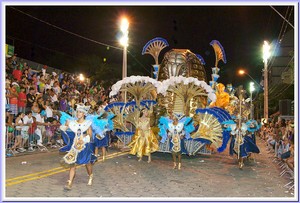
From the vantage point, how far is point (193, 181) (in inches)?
339

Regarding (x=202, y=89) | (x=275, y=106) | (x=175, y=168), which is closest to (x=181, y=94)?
(x=202, y=89)

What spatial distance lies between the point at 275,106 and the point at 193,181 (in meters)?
33.1

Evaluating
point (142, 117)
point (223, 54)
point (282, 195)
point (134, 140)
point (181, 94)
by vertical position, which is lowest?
point (282, 195)

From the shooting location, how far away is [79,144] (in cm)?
742

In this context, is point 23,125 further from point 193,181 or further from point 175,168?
point 193,181

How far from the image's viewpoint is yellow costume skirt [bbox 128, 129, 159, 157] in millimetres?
11773

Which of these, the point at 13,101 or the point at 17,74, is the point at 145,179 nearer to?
the point at 13,101

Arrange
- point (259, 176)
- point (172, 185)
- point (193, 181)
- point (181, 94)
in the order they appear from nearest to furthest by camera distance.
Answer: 1. point (172, 185)
2. point (193, 181)
3. point (259, 176)
4. point (181, 94)

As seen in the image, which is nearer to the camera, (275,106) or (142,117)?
(142,117)

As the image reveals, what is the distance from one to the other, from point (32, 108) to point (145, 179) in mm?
7004

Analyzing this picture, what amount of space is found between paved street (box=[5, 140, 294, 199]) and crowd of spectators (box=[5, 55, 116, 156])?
1048 millimetres

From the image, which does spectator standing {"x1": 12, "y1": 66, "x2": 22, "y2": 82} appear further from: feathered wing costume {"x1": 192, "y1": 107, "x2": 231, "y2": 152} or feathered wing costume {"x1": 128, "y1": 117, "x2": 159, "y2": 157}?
feathered wing costume {"x1": 192, "y1": 107, "x2": 231, "y2": 152}

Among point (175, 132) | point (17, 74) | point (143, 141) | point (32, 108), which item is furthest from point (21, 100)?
point (175, 132)

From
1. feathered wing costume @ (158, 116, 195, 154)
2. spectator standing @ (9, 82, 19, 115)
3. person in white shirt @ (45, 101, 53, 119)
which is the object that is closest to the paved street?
feathered wing costume @ (158, 116, 195, 154)
